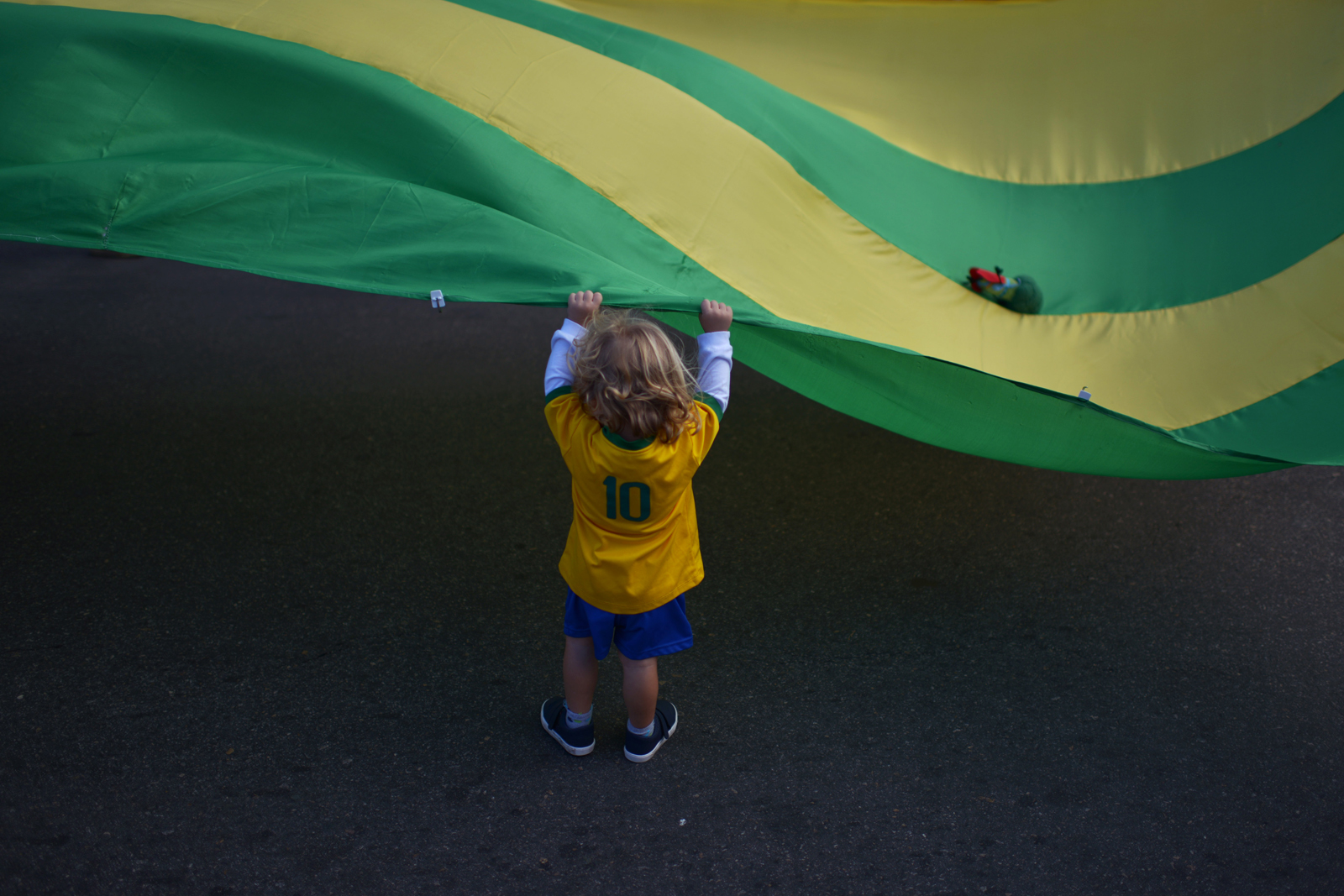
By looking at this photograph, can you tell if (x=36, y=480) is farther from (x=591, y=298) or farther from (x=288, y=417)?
(x=591, y=298)

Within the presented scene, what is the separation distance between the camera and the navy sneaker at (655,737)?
2547mm

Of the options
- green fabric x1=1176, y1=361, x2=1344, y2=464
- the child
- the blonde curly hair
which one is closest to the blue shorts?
the child

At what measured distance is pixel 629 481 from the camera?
212cm

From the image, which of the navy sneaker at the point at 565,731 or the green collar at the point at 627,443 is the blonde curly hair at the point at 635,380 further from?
the navy sneaker at the point at 565,731

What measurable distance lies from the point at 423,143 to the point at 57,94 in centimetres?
97

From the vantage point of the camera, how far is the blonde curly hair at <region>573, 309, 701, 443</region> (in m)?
2.00

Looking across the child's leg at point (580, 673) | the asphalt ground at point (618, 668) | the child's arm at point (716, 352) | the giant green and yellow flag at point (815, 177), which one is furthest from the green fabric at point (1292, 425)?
the child's leg at point (580, 673)

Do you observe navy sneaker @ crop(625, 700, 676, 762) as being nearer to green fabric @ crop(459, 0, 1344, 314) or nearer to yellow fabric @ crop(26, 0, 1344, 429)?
yellow fabric @ crop(26, 0, 1344, 429)

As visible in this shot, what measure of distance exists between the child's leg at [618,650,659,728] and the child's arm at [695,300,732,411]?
0.71m

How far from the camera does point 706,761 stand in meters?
2.58

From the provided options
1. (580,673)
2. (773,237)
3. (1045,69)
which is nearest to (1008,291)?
(773,237)

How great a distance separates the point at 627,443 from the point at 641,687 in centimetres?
73

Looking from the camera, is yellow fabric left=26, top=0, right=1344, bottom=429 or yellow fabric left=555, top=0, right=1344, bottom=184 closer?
yellow fabric left=26, top=0, right=1344, bottom=429

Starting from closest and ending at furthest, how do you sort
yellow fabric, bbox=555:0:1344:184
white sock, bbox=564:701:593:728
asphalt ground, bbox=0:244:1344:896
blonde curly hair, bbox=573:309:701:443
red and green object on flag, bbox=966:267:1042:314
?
1. blonde curly hair, bbox=573:309:701:443
2. asphalt ground, bbox=0:244:1344:896
3. white sock, bbox=564:701:593:728
4. red and green object on flag, bbox=966:267:1042:314
5. yellow fabric, bbox=555:0:1344:184
